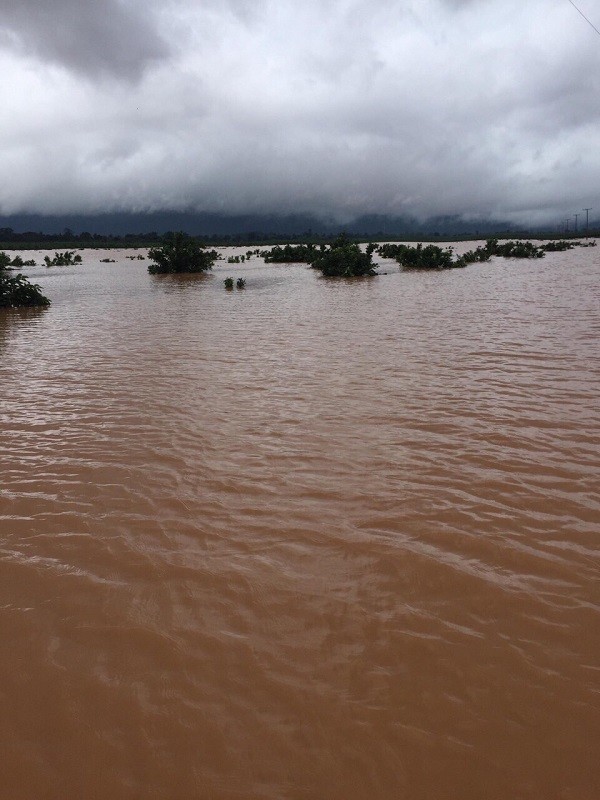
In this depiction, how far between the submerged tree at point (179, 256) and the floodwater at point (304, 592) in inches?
1081

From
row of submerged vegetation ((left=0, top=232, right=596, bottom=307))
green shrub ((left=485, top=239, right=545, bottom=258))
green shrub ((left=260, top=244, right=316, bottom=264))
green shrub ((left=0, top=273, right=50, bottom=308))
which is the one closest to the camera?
green shrub ((left=0, top=273, right=50, bottom=308))

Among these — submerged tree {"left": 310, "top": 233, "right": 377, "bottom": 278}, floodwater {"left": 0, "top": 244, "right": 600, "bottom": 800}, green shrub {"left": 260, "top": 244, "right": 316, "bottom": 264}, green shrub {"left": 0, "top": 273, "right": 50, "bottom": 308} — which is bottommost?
floodwater {"left": 0, "top": 244, "right": 600, "bottom": 800}

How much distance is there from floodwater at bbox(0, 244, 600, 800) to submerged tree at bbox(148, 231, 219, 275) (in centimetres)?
2746

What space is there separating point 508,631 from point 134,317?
46.4 feet

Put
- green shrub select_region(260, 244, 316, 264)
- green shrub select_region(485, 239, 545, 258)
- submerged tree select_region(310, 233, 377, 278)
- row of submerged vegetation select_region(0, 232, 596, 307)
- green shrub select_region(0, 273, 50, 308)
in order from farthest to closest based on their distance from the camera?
1. green shrub select_region(260, 244, 316, 264)
2. green shrub select_region(485, 239, 545, 258)
3. submerged tree select_region(310, 233, 377, 278)
4. row of submerged vegetation select_region(0, 232, 596, 307)
5. green shrub select_region(0, 273, 50, 308)

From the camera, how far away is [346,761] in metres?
1.97

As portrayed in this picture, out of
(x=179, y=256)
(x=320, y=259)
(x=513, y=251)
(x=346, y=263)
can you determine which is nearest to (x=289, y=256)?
(x=320, y=259)

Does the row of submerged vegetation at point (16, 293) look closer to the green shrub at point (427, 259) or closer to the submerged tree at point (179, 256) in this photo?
the submerged tree at point (179, 256)

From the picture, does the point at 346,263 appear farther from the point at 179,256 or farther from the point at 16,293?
the point at 16,293

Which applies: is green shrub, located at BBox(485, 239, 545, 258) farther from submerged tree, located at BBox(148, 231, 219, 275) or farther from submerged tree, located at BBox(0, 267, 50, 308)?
submerged tree, located at BBox(0, 267, 50, 308)

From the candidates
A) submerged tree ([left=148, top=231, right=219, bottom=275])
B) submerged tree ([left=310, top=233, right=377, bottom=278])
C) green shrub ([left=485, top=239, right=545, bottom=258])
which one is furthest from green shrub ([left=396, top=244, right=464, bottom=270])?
submerged tree ([left=148, top=231, right=219, bottom=275])

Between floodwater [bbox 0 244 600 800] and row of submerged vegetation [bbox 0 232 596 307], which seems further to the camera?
row of submerged vegetation [bbox 0 232 596 307]

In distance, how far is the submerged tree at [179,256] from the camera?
3216 centimetres

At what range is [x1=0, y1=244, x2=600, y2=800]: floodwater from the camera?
199cm
